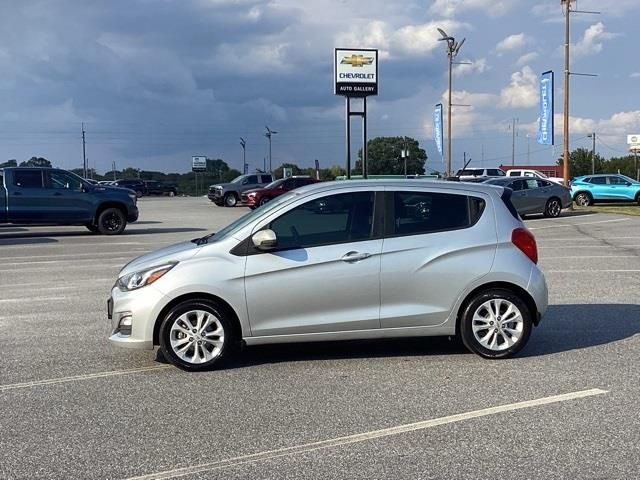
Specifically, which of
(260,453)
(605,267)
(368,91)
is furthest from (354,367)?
(368,91)

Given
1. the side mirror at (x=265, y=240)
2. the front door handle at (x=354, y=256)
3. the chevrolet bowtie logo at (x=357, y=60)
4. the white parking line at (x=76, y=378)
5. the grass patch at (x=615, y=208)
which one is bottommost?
the white parking line at (x=76, y=378)

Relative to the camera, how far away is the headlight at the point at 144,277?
245 inches

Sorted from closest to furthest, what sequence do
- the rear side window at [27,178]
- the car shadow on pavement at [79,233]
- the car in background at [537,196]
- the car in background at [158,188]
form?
the rear side window at [27,178], the car shadow on pavement at [79,233], the car in background at [537,196], the car in background at [158,188]

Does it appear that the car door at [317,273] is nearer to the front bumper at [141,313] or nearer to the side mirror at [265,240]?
the side mirror at [265,240]

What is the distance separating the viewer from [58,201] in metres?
20.1

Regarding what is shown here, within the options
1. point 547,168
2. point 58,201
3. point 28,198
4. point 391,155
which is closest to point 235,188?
point 58,201

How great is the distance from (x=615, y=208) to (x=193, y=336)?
97.1 feet

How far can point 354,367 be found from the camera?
21.1 ft

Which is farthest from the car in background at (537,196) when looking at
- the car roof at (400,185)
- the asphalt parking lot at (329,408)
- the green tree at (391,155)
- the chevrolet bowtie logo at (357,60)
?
the green tree at (391,155)

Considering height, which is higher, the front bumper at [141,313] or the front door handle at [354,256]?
the front door handle at [354,256]

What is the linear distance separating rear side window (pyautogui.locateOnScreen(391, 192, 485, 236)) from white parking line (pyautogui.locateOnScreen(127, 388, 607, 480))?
185cm

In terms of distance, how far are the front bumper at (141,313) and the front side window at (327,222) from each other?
1160mm

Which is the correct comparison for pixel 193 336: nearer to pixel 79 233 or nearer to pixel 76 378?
pixel 76 378

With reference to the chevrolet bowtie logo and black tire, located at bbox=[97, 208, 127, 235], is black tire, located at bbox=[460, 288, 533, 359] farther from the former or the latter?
the chevrolet bowtie logo
